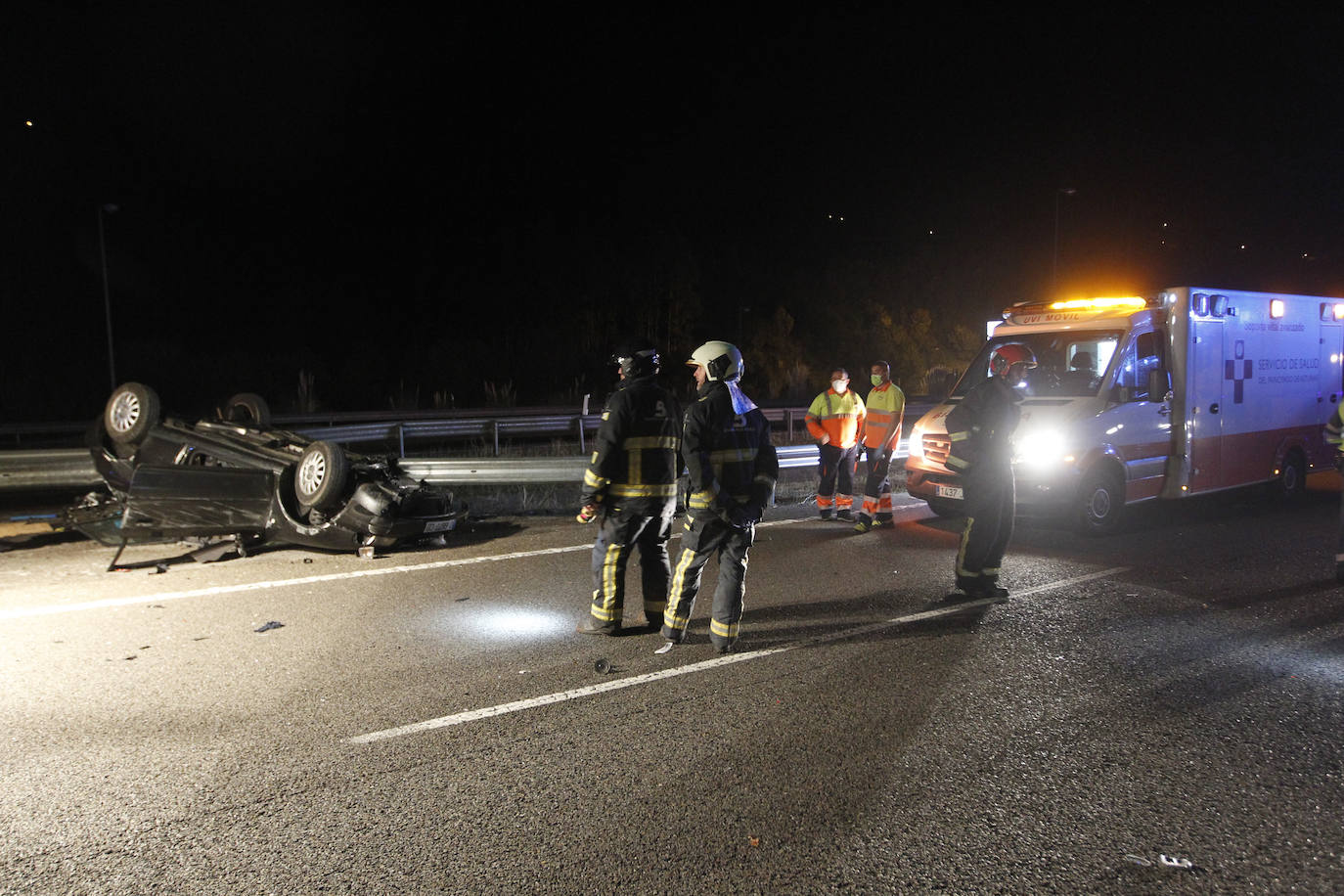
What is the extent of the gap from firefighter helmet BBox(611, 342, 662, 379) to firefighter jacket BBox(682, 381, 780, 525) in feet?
1.32

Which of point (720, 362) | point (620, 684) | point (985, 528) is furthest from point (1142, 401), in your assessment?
point (620, 684)

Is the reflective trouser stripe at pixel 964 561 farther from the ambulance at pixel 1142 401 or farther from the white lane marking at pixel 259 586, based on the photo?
the white lane marking at pixel 259 586

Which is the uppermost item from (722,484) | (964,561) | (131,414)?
(131,414)

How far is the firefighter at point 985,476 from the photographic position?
663cm

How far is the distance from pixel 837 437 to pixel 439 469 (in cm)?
431

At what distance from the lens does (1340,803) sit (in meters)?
3.63

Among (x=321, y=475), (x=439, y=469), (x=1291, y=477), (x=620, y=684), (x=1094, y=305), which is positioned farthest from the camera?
(x=1291, y=477)

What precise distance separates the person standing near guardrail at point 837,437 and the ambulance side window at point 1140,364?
8.50ft

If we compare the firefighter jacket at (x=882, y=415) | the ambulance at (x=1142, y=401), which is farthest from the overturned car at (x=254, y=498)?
the ambulance at (x=1142, y=401)

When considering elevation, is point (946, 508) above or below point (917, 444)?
below

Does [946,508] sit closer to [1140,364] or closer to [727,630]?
[1140,364]

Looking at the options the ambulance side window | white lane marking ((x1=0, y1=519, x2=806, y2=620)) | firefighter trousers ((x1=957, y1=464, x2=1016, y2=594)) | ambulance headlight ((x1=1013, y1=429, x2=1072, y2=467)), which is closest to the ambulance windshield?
the ambulance side window

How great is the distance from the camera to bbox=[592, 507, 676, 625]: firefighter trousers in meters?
5.61

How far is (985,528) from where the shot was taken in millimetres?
6625
